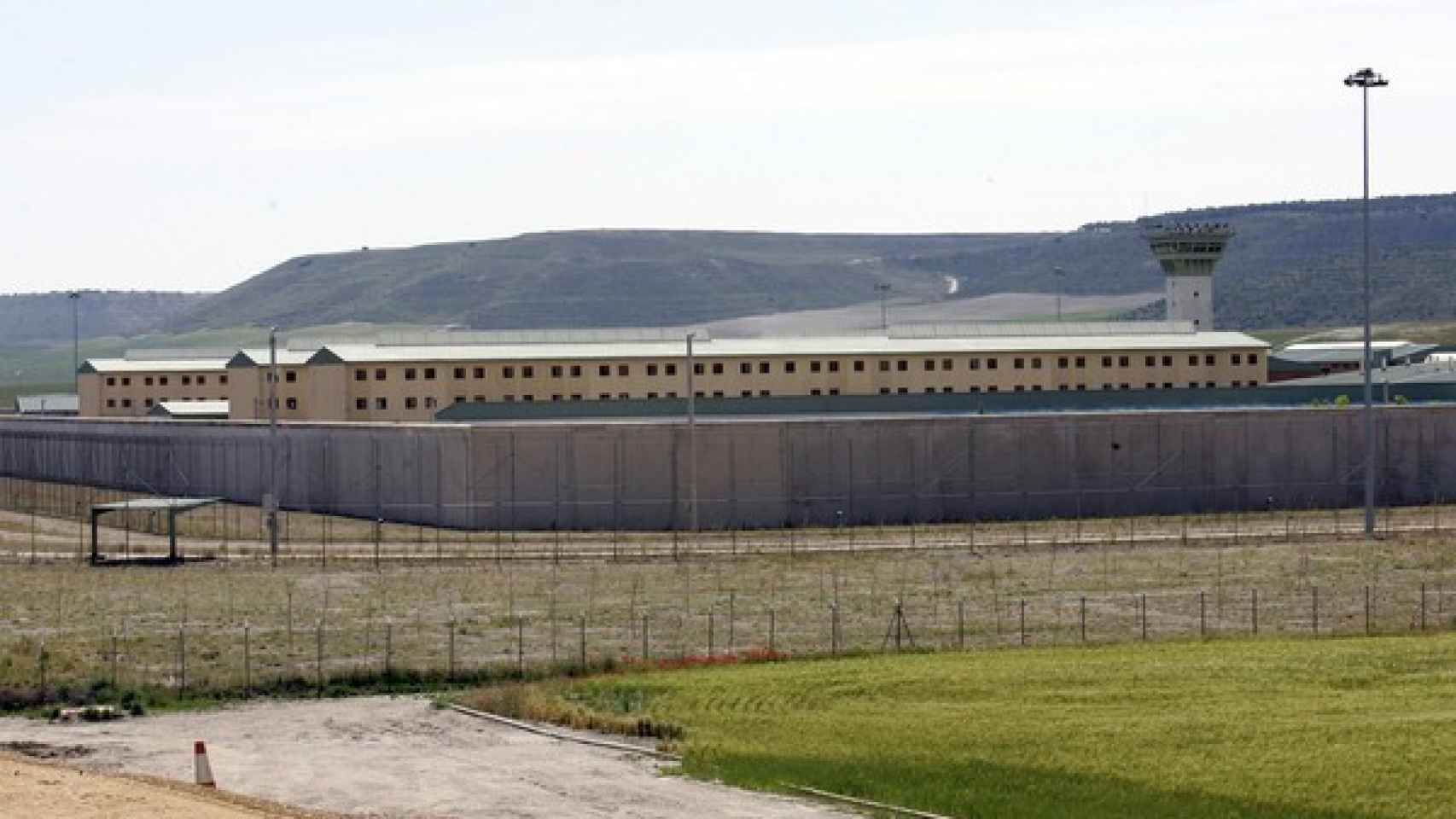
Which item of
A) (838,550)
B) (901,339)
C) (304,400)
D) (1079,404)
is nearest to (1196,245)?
(901,339)

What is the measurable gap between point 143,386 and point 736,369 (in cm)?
5143

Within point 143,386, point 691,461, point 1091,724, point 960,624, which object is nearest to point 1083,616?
point 960,624

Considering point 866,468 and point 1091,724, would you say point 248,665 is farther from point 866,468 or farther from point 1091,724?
point 866,468

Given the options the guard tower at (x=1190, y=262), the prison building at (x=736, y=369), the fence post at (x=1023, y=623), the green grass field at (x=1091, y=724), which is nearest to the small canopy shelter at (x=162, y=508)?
the fence post at (x=1023, y=623)

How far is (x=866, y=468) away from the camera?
99625mm

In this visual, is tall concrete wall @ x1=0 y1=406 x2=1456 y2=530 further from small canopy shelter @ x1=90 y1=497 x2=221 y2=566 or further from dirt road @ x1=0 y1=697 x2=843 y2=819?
dirt road @ x1=0 y1=697 x2=843 y2=819

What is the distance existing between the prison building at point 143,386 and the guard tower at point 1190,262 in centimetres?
5920

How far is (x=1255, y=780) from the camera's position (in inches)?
1658

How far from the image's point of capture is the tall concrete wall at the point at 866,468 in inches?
3856

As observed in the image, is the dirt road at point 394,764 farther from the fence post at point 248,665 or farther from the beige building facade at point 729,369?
the beige building facade at point 729,369

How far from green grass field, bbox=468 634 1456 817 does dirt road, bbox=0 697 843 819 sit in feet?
5.41

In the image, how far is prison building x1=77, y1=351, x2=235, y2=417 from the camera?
163 m

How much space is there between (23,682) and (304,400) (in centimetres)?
7731

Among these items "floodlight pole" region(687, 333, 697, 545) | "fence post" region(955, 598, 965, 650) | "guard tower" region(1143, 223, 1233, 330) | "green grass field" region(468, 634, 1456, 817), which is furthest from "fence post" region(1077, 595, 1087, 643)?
"guard tower" region(1143, 223, 1233, 330)
